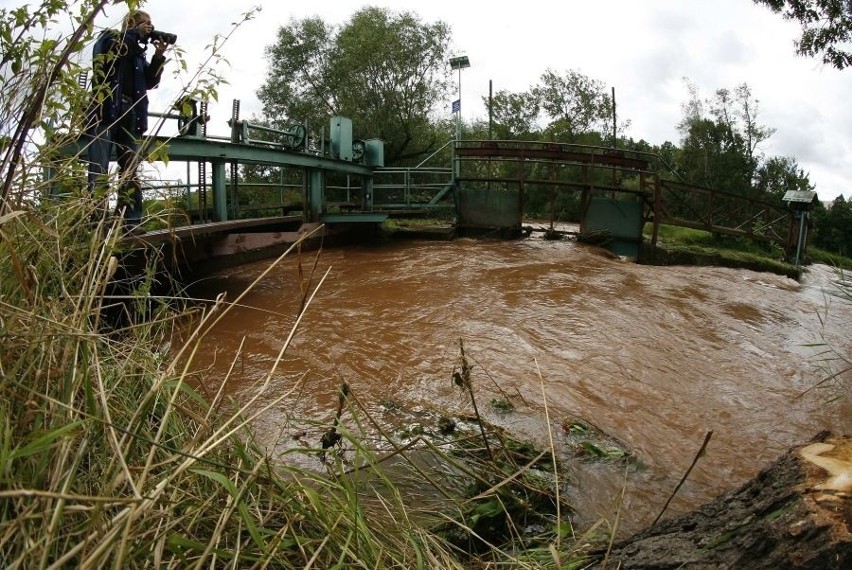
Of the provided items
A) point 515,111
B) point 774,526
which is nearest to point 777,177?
point 515,111

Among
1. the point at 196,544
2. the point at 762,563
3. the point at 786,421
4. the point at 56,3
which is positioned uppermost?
the point at 56,3

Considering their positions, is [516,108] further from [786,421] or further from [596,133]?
[786,421]

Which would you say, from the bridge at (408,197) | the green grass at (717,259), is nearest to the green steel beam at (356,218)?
the bridge at (408,197)

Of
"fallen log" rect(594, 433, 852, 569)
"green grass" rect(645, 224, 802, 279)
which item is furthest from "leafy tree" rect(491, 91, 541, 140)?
"fallen log" rect(594, 433, 852, 569)

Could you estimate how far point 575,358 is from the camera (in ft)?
16.3

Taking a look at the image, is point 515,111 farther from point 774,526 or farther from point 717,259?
point 774,526

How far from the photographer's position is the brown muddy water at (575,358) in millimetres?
3217

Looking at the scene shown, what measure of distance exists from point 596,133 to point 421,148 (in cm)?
983

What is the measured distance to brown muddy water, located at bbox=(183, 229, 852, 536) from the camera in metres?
3.22

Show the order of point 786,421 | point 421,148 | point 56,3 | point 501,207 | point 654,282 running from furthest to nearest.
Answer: point 421,148 → point 501,207 → point 654,282 → point 786,421 → point 56,3

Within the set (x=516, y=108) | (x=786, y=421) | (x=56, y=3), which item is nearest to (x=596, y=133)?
(x=516, y=108)

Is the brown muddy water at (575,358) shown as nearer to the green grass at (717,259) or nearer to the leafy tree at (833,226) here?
the green grass at (717,259)

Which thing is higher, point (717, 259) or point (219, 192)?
point (219, 192)

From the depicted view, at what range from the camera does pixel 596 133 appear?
24906 mm
